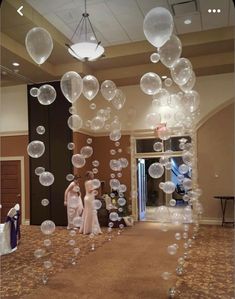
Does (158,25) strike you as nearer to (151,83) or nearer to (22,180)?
(151,83)

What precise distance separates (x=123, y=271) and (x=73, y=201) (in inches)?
141

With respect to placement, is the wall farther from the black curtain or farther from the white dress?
the black curtain

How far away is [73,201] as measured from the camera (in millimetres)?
8141

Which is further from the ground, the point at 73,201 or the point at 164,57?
the point at 164,57

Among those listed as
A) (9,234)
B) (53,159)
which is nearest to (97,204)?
(9,234)

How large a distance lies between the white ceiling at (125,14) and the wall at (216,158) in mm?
2998

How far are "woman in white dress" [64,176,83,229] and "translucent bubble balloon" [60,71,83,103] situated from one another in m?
3.86

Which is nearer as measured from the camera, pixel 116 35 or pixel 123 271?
pixel 123 271

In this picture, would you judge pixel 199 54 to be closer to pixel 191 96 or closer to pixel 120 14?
pixel 120 14

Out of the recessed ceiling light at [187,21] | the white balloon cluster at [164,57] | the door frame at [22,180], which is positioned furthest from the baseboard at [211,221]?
the recessed ceiling light at [187,21]

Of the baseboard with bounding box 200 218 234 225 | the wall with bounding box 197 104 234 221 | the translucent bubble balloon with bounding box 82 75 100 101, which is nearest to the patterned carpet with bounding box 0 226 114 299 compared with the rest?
the translucent bubble balloon with bounding box 82 75 100 101

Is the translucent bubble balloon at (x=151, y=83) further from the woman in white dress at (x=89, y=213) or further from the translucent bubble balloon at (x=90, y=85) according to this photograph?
the woman in white dress at (x=89, y=213)

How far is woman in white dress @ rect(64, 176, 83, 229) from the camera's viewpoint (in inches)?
321

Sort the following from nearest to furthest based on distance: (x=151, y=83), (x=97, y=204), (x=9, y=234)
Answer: (x=151, y=83), (x=9, y=234), (x=97, y=204)
